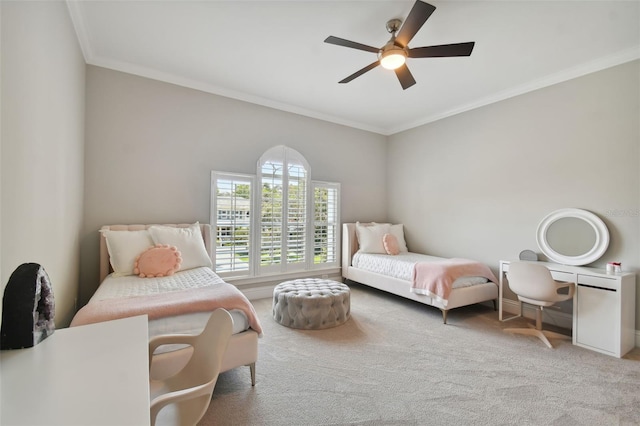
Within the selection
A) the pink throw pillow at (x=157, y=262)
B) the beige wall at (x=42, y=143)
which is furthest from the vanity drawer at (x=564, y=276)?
the beige wall at (x=42, y=143)

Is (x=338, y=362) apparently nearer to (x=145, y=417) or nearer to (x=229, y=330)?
(x=229, y=330)

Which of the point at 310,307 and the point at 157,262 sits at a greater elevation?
the point at 157,262

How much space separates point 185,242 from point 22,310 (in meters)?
2.05

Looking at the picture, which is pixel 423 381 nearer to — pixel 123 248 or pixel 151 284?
pixel 151 284

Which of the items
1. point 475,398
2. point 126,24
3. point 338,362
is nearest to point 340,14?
point 126,24

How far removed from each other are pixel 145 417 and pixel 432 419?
1681 mm

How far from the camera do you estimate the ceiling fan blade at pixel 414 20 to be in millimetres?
1798

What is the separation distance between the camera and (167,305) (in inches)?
69.8

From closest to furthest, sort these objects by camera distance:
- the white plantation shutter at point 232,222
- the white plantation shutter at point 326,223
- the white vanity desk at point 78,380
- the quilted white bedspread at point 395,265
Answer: the white vanity desk at point 78,380, the quilted white bedspread at point 395,265, the white plantation shutter at point 232,222, the white plantation shutter at point 326,223

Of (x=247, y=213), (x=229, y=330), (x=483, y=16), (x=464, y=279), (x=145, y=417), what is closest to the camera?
(x=145, y=417)

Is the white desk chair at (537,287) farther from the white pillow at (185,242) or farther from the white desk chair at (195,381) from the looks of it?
the white pillow at (185,242)

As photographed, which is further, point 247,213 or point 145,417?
point 247,213

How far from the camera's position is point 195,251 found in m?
3.01

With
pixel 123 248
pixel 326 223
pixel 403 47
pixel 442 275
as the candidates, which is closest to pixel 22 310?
pixel 123 248
